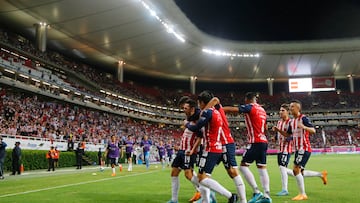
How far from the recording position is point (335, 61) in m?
67.6

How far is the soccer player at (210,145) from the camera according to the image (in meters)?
6.99

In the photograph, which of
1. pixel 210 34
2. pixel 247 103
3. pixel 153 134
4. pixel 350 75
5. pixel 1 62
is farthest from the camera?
pixel 350 75

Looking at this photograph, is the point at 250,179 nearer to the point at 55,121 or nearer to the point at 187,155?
the point at 187,155

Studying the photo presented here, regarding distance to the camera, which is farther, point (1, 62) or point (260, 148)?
point (1, 62)

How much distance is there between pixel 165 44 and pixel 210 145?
46361 mm

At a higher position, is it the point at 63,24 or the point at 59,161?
the point at 63,24

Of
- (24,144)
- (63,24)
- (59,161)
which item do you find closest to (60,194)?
(24,144)

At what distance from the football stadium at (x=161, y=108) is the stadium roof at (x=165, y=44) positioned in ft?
0.80

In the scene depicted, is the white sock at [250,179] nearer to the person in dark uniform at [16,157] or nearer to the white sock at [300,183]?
the white sock at [300,183]

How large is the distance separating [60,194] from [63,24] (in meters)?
33.6

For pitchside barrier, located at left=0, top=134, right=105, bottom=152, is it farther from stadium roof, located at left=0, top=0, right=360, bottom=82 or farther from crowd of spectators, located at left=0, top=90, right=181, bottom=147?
stadium roof, located at left=0, top=0, right=360, bottom=82

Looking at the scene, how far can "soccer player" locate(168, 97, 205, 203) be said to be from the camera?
27.3ft

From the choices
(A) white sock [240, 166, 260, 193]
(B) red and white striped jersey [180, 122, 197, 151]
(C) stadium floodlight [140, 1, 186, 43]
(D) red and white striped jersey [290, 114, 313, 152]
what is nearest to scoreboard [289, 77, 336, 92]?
(C) stadium floodlight [140, 1, 186, 43]

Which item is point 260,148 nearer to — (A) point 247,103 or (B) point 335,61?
(A) point 247,103
